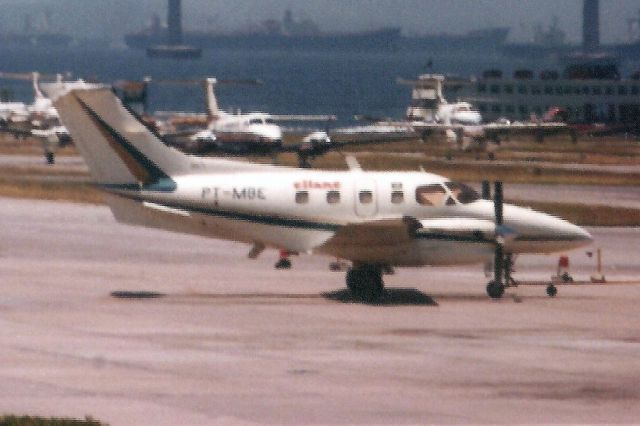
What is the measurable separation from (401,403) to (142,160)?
12.7 metres

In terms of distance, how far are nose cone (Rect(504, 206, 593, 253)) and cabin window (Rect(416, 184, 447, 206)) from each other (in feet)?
5.05

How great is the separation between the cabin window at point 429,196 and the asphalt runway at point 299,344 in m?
2.23

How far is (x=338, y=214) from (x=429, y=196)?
6.90 feet

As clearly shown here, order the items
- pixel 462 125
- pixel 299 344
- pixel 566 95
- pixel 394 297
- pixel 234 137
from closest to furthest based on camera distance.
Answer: pixel 299 344 < pixel 394 297 < pixel 234 137 < pixel 462 125 < pixel 566 95

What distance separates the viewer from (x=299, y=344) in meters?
28.8

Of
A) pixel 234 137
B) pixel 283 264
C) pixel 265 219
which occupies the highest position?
pixel 234 137

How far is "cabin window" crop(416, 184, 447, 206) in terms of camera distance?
34938mm

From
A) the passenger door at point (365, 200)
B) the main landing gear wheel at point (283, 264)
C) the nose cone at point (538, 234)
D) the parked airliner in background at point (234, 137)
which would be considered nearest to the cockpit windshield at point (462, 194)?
the nose cone at point (538, 234)

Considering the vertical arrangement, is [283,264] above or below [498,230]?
below

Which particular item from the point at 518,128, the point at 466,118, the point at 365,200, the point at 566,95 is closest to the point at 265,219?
the point at 365,200

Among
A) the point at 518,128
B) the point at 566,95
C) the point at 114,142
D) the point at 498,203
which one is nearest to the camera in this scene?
the point at 114,142

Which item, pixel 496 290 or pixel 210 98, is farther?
pixel 210 98

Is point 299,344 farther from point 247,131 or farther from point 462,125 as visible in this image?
point 462,125

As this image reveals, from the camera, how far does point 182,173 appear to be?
114ft
